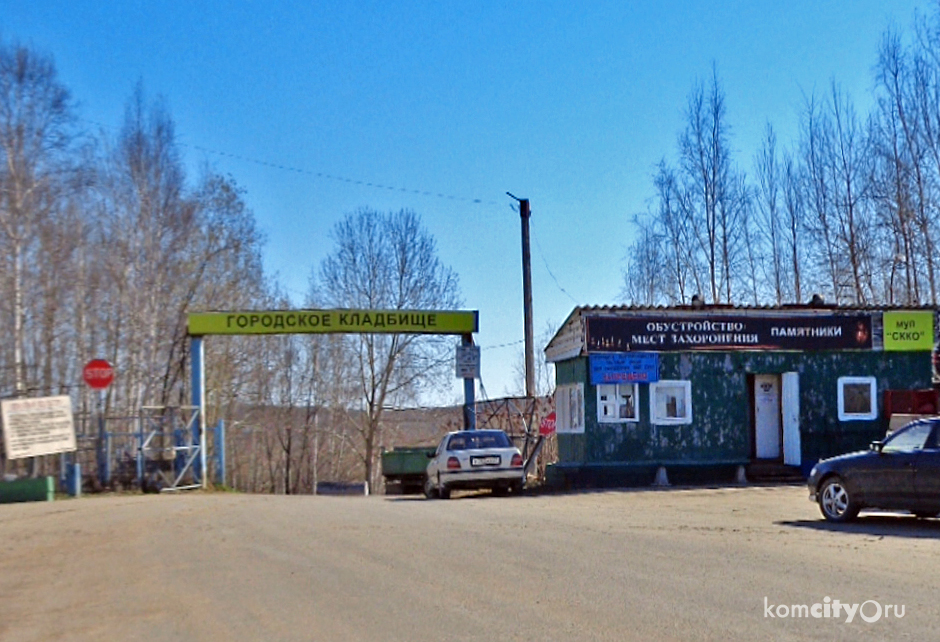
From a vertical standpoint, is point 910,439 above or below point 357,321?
below

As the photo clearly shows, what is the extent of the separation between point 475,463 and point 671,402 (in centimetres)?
568

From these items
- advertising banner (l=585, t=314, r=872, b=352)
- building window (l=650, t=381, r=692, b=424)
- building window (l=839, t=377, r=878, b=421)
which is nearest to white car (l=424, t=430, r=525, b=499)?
advertising banner (l=585, t=314, r=872, b=352)

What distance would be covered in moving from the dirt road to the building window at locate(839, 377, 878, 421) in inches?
346

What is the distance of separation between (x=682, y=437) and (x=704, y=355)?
2.10m

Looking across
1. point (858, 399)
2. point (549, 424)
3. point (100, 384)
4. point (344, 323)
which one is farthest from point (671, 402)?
point (100, 384)

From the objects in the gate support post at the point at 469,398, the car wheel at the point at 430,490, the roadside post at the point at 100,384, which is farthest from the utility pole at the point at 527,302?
the roadside post at the point at 100,384

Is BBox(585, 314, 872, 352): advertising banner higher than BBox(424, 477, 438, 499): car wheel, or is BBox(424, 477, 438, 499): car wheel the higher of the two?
BBox(585, 314, 872, 352): advertising banner

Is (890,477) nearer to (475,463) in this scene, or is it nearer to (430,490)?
(475,463)

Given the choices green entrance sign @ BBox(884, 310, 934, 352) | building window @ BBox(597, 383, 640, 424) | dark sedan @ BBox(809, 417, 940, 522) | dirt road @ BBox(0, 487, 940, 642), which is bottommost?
dirt road @ BBox(0, 487, 940, 642)

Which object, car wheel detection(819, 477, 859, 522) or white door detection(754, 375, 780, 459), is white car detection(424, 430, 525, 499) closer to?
white door detection(754, 375, 780, 459)

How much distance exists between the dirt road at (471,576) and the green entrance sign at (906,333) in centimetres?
998

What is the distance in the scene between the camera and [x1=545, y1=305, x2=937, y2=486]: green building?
82.0 feet

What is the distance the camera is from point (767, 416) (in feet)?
85.0

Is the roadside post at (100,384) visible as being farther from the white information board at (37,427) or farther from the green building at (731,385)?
the green building at (731,385)
